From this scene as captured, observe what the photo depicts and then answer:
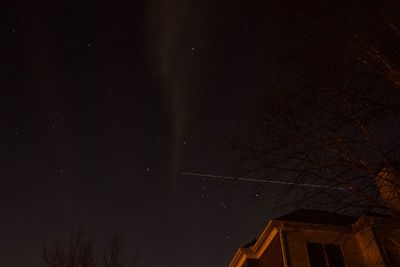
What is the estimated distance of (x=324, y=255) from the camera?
54.0 ft

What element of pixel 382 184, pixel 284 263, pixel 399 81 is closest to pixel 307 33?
pixel 399 81

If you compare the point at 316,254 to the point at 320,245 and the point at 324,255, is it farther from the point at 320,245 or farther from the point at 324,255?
the point at 320,245

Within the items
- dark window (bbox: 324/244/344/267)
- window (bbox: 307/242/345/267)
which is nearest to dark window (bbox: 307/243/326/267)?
window (bbox: 307/242/345/267)

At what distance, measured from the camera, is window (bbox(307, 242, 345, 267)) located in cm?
1628

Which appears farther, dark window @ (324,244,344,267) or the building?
dark window @ (324,244,344,267)

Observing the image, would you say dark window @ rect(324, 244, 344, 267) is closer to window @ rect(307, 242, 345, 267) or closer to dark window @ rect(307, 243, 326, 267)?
window @ rect(307, 242, 345, 267)

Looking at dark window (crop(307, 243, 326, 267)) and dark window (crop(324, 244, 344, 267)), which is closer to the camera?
dark window (crop(307, 243, 326, 267))

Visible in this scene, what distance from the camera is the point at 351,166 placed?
7.59 metres

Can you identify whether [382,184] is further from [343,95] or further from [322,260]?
[322,260]

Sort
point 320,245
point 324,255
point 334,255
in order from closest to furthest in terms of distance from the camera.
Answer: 1. point 324,255
2. point 334,255
3. point 320,245

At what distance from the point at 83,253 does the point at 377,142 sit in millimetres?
15583

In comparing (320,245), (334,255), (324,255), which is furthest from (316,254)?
(334,255)

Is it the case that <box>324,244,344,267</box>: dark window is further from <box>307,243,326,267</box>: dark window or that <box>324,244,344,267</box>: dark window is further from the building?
<box>307,243,326,267</box>: dark window

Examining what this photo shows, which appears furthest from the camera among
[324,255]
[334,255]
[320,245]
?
[320,245]
